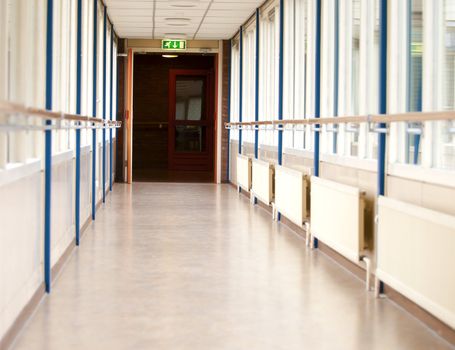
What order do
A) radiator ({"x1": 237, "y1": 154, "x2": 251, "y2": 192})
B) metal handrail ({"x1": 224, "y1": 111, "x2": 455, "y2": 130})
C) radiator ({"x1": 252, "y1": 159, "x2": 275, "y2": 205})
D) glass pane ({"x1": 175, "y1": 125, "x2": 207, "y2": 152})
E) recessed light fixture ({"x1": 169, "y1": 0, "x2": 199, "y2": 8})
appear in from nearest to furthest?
metal handrail ({"x1": 224, "y1": 111, "x2": 455, "y2": 130})
radiator ({"x1": 252, "y1": 159, "x2": 275, "y2": 205})
recessed light fixture ({"x1": 169, "y1": 0, "x2": 199, "y2": 8})
radiator ({"x1": 237, "y1": 154, "x2": 251, "y2": 192})
glass pane ({"x1": 175, "y1": 125, "x2": 207, "y2": 152})

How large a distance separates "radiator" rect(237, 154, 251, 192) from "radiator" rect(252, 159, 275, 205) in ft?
2.41

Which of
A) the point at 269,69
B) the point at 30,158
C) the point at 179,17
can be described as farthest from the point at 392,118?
the point at 179,17

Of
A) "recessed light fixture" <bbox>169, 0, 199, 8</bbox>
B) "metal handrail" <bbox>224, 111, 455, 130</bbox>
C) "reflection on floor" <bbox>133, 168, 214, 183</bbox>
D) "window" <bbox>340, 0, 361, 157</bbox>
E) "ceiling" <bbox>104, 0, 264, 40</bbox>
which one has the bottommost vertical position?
"reflection on floor" <bbox>133, 168, 214, 183</bbox>

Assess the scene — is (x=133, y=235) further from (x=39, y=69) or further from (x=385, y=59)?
(x=385, y=59)

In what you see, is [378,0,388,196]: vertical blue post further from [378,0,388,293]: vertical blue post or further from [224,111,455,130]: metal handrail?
[224,111,455,130]: metal handrail

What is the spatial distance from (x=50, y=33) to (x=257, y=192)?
6.19 metres

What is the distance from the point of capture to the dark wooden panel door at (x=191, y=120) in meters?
20.2

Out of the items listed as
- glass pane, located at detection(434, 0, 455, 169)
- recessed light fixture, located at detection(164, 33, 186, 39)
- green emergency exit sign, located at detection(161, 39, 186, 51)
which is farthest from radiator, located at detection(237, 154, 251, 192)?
glass pane, located at detection(434, 0, 455, 169)

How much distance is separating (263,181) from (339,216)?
4485 millimetres

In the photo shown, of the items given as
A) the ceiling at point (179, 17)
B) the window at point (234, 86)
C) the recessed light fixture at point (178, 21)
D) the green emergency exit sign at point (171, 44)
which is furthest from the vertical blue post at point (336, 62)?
the green emergency exit sign at point (171, 44)

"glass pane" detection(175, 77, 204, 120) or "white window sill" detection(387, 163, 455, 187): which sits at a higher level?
"glass pane" detection(175, 77, 204, 120)

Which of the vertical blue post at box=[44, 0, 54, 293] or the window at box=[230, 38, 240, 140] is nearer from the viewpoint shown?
the vertical blue post at box=[44, 0, 54, 293]

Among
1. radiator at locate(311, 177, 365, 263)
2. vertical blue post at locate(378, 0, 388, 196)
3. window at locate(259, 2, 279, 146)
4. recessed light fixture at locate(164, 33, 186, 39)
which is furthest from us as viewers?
recessed light fixture at locate(164, 33, 186, 39)

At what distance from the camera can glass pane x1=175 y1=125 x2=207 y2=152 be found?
20.6 meters
